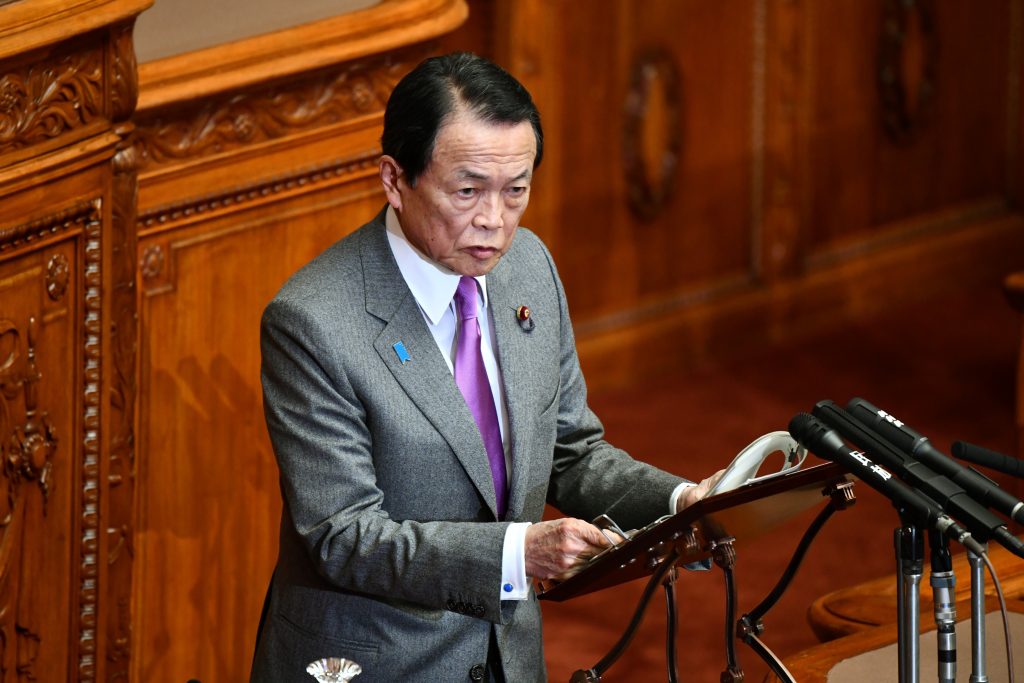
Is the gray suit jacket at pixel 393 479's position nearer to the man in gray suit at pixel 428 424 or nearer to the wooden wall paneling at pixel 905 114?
the man in gray suit at pixel 428 424

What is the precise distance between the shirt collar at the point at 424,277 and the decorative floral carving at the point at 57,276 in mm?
729

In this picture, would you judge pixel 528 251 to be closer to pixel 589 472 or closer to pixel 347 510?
pixel 589 472

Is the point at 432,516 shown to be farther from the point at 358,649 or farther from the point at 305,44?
the point at 305,44

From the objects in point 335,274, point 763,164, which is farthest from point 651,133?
point 335,274

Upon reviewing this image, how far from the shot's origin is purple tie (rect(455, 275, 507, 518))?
8.45 feet

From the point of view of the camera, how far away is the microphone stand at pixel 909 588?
80.8 inches

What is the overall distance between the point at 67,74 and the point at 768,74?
4228 millimetres

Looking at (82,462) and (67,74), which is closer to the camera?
(67,74)

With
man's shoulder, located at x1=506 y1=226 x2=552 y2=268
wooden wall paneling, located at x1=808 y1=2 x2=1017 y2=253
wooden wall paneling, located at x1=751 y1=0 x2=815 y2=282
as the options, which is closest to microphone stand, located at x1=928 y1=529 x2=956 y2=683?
man's shoulder, located at x1=506 y1=226 x2=552 y2=268

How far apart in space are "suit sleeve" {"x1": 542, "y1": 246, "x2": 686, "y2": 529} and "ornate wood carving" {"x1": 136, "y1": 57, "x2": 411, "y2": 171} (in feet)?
3.45

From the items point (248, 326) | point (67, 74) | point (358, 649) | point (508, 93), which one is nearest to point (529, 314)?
point (508, 93)

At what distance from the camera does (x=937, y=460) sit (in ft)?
6.75

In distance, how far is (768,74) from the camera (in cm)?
668

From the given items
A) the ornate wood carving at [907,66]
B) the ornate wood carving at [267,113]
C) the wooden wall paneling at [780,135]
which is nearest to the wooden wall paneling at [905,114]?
the ornate wood carving at [907,66]
